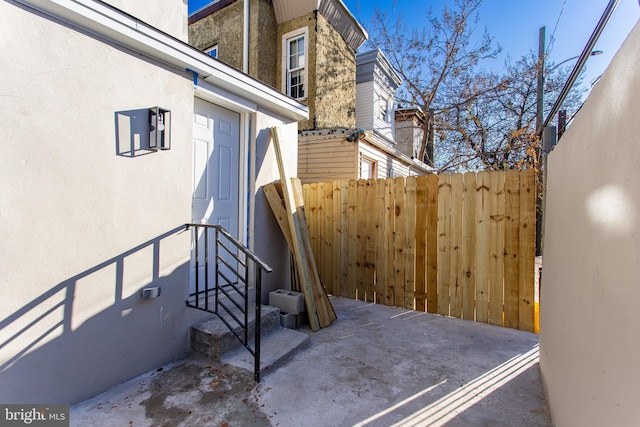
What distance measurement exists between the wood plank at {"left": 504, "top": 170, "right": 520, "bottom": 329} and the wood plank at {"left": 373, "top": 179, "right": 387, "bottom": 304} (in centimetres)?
156

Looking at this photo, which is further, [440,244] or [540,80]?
[540,80]

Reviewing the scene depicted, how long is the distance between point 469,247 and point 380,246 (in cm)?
123

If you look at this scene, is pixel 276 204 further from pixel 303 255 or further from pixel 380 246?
pixel 380 246

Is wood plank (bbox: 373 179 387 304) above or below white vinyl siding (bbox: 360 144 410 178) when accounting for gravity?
below

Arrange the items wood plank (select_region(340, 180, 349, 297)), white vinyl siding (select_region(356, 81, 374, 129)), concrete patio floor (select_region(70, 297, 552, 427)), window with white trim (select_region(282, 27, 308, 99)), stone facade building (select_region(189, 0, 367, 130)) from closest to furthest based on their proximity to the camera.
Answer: concrete patio floor (select_region(70, 297, 552, 427)), wood plank (select_region(340, 180, 349, 297)), stone facade building (select_region(189, 0, 367, 130)), window with white trim (select_region(282, 27, 308, 99)), white vinyl siding (select_region(356, 81, 374, 129))

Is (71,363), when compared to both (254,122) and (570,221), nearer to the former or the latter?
(254,122)

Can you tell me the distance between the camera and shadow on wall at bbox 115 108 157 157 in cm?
258

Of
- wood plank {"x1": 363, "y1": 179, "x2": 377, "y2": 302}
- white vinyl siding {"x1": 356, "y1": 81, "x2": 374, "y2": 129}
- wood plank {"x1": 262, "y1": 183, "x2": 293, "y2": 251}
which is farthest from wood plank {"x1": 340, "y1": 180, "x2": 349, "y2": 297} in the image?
white vinyl siding {"x1": 356, "y1": 81, "x2": 374, "y2": 129}

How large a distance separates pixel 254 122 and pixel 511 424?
372 cm

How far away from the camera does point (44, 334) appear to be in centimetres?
217

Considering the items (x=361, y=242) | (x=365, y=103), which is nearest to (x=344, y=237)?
(x=361, y=242)

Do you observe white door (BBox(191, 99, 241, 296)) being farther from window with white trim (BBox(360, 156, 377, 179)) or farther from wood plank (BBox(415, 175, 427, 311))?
window with white trim (BBox(360, 156, 377, 179))

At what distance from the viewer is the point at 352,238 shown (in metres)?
5.12

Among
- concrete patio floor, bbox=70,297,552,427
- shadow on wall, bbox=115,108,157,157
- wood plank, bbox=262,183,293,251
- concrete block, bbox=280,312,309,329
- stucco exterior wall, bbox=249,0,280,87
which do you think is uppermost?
stucco exterior wall, bbox=249,0,280,87
